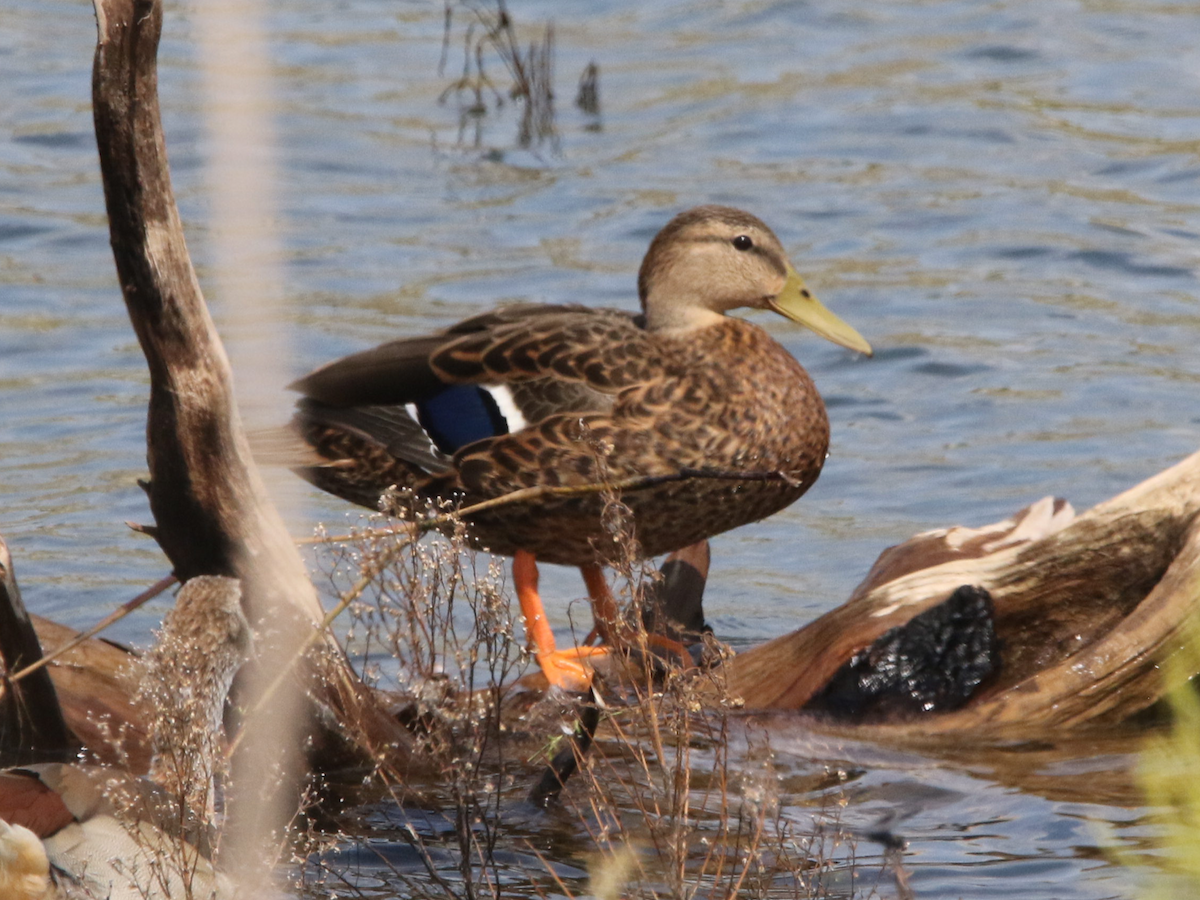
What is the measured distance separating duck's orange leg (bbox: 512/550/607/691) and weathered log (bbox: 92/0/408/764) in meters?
1.23

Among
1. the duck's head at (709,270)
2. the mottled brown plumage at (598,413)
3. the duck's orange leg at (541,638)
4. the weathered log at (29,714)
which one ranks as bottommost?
the duck's orange leg at (541,638)

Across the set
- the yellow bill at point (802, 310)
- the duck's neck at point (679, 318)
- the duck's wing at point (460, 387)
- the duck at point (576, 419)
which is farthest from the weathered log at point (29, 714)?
the yellow bill at point (802, 310)

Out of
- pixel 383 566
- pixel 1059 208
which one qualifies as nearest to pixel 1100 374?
pixel 1059 208

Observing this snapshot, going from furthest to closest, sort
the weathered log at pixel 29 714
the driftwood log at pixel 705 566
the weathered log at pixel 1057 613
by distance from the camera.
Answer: the weathered log at pixel 1057 613
the weathered log at pixel 29 714
the driftwood log at pixel 705 566

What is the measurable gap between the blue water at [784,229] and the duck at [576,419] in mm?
567

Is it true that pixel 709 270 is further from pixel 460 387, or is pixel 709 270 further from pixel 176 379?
pixel 176 379

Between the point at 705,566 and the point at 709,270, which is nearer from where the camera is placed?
the point at 709,270

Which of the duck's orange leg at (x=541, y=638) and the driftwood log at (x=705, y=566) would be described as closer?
the driftwood log at (x=705, y=566)

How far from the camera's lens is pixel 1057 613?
16.7 ft

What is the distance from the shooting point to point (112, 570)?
673cm

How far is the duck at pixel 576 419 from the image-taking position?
525 cm

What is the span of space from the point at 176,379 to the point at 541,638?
2234 mm

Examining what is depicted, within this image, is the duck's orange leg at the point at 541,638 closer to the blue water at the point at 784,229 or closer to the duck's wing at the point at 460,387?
the duck's wing at the point at 460,387

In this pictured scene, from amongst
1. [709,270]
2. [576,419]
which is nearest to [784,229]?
[709,270]
